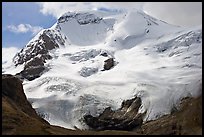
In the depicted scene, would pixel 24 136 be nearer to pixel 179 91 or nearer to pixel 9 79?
pixel 9 79

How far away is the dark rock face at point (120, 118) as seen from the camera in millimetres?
168250

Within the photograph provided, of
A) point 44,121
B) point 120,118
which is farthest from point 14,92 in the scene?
point 120,118

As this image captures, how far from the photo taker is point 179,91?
607 ft

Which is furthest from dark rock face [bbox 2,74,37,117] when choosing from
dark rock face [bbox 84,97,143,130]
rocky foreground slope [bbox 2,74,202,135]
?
dark rock face [bbox 84,97,143,130]

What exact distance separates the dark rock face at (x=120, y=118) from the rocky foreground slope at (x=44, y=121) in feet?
12.8

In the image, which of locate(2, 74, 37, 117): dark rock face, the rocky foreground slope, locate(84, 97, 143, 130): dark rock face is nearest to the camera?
the rocky foreground slope

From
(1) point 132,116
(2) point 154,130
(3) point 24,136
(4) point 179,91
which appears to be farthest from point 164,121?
(3) point 24,136

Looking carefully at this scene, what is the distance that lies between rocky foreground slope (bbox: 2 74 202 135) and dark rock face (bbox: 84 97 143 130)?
3.92 meters

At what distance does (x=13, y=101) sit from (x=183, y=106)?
5572 centimetres

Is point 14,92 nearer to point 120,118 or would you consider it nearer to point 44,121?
point 44,121

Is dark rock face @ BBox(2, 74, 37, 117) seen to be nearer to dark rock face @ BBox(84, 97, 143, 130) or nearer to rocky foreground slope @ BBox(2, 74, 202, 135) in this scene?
rocky foreground slope @ BBox(2, 74, 202, 135)

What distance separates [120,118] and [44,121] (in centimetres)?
4106

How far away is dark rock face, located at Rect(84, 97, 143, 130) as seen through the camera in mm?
168250

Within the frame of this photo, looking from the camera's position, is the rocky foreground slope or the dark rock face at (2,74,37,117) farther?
Result: the dark rock face at (2,74,37,117)
